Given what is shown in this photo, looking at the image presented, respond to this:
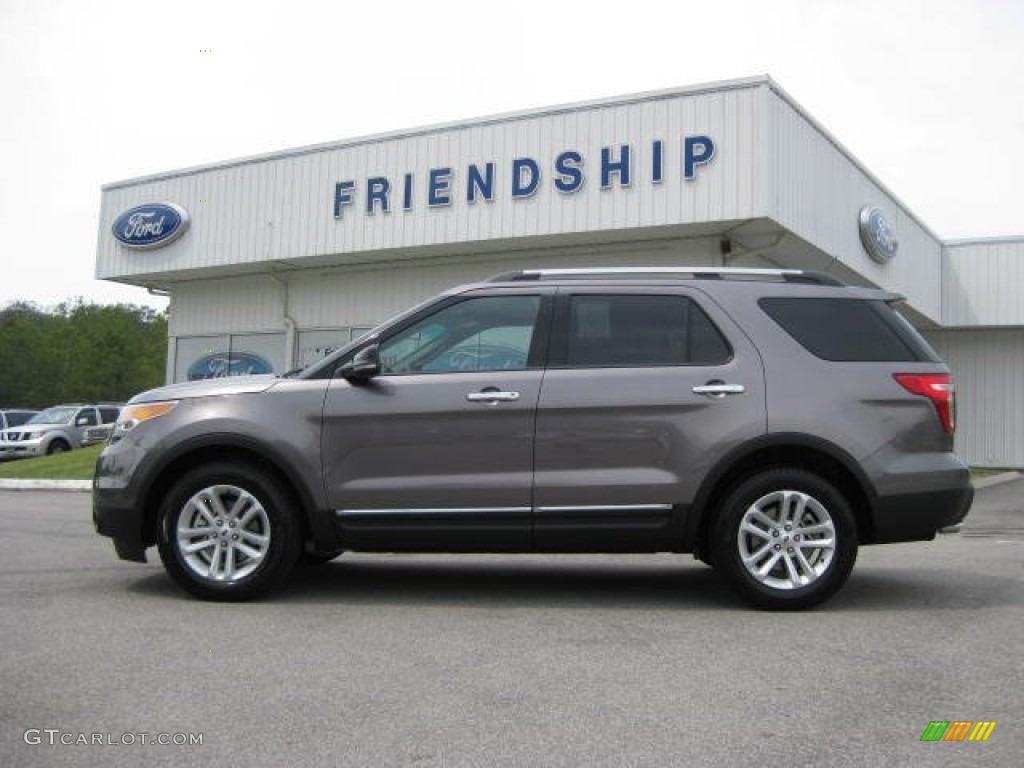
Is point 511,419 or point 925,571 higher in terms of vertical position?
point 511,419

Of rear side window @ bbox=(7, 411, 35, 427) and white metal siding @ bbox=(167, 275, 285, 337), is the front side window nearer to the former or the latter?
white metal siding @ bbox=(167, 275, 285, 337)

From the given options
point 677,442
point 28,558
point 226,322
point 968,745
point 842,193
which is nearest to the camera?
point 968,745

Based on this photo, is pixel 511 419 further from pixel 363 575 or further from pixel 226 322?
pixel 226 322

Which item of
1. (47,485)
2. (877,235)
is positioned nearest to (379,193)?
(47,485)

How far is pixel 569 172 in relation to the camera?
54.4 ft

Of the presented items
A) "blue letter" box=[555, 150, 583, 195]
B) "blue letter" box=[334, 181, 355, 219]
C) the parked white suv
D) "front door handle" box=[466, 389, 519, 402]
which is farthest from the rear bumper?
the parked white suv

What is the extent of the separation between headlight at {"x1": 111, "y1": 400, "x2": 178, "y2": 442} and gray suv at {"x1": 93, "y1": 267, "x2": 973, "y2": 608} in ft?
0.05

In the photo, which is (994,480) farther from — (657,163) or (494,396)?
(494,396)

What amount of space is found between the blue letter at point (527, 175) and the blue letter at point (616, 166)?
1.18 metres

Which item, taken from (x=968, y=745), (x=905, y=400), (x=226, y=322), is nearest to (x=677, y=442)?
(x=905, y=400)

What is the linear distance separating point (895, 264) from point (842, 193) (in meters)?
4.68

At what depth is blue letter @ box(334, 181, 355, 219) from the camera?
1883cm

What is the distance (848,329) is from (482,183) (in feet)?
40.0

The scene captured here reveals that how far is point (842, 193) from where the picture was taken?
18.3 meters
